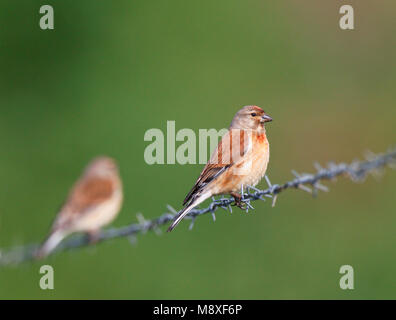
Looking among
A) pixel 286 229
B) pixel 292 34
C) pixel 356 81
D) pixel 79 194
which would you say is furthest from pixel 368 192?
pixel 79 194

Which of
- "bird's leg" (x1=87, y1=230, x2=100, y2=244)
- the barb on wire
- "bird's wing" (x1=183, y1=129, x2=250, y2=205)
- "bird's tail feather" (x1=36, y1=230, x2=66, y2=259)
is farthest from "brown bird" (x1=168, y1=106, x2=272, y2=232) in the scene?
"bird's tail feather" (x1=36, y1=230, x2=66, y2=259)

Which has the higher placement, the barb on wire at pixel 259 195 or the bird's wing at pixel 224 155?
the bird's wing at pixel 224 155

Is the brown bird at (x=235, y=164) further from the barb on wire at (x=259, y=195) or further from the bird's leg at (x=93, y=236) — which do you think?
the bird's leg at (x=93, y=236)

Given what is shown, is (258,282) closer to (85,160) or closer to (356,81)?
(85,160)

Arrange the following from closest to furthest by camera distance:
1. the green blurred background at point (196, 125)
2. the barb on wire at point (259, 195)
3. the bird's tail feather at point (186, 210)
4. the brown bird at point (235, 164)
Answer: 1. the barb on wire at point (259, 195)
2. the bird's tail feather at point (186, 210)
3. the brown bird at point (235, 164)
4. the green blurred background at point (196, 125)

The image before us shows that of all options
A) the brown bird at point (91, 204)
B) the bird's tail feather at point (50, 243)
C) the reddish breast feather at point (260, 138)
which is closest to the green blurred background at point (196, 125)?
the brown bird at point (91, 204)

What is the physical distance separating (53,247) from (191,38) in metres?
7.78

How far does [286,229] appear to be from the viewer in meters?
9.38

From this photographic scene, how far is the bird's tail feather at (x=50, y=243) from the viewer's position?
228 inches

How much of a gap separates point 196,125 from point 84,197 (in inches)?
152

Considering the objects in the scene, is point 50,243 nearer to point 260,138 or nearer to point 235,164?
point 235,164

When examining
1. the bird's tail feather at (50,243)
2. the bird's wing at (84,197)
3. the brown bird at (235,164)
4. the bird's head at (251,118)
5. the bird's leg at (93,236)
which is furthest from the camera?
the bird's wing at (84,197)

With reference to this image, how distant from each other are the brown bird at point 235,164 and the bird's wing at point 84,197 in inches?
59.1

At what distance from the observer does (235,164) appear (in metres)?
5.66
